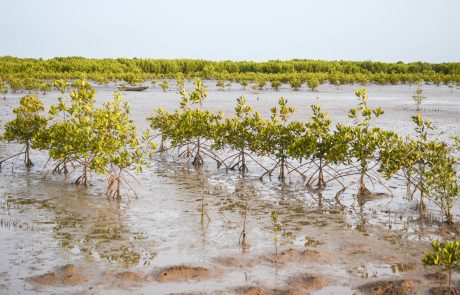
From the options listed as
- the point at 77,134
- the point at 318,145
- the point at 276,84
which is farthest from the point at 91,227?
the point at 276,84

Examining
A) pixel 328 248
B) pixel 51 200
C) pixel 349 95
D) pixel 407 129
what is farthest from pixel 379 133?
pixel 349 95

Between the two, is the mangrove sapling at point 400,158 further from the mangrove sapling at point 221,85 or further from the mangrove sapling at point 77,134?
the mangrove sapling at point 221,85

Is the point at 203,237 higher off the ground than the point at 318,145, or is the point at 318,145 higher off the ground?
the point at 318,145

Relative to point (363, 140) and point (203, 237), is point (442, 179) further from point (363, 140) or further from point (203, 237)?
point (203, 237)

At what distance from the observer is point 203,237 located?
9391 mm

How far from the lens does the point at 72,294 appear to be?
273 inches

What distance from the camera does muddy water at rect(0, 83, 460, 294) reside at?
24.4 ft

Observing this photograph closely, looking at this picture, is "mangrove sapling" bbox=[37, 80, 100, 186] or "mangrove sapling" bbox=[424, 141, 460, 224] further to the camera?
"mangrove sapling" bbox=[37, 80, 100, 186]

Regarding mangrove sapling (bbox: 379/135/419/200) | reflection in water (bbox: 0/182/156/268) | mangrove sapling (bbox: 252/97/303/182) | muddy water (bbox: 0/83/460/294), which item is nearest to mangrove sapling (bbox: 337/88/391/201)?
mangrove sapling (bbox: 379/135/419/200)

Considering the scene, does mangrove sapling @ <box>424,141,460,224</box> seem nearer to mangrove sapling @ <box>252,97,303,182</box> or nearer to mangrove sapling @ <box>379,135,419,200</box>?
mangrove sapling @ <box>379,135,419,200</box>

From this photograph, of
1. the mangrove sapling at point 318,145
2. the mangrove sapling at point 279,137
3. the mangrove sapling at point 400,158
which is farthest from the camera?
the mangrove sapling at point 279,137

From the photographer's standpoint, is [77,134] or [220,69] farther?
[220,69]

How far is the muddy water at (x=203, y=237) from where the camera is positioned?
7.45 metres

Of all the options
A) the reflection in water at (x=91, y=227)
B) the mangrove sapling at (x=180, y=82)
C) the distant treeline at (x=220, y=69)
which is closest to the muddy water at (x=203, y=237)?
the reflection in water at (x=91, y=227)
